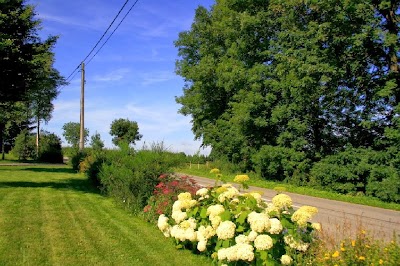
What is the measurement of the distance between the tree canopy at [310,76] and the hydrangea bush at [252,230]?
49.1 feet

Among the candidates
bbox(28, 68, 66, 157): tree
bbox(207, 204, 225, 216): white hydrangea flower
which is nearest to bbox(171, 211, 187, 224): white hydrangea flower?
bbox(207, 204, 225, 216): white hydrangea flower

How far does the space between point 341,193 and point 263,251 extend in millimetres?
17926

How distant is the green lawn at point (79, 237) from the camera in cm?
645

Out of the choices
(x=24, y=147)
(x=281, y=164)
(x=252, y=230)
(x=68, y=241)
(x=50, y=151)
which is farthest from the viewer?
(x=24, y=147)

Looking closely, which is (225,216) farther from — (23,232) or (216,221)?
(23,232)

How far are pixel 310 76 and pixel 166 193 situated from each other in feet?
51.9

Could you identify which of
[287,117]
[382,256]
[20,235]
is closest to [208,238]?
[382,256]

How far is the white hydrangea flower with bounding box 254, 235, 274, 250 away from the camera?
194 inches

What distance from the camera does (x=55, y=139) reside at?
48.6 metres

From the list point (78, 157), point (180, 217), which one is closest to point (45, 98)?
point (78, 157)

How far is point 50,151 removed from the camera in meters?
45.5

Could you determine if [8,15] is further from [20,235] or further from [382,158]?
[382,158]

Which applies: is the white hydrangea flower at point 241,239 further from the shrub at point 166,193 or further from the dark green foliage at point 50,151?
the dark green foliage at point 50,151

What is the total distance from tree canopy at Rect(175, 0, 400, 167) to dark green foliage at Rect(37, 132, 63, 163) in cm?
2120
